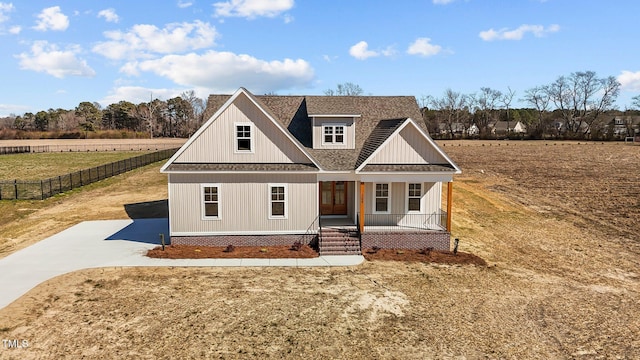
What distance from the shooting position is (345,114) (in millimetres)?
20672

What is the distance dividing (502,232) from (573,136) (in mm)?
91056

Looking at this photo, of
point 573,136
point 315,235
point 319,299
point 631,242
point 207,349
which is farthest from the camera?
point 573,136

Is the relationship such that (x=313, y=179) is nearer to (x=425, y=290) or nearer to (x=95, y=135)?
(x=425, y=290)

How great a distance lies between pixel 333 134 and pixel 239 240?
24.9ft

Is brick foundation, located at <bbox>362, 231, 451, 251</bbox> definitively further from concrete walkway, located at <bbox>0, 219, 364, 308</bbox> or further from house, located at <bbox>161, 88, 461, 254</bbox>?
concrete walkway, located at <bbox>0, 219, 364, 308</bbox>

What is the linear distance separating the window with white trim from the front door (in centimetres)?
200

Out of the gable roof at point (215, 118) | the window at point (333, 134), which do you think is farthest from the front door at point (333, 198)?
the gable roof at point (215, 118)

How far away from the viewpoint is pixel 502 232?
76.1ft

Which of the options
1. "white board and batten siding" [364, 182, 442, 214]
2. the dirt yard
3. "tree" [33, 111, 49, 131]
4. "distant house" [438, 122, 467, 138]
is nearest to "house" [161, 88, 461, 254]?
"white board and batten siding" [364, 182, 442, 214]

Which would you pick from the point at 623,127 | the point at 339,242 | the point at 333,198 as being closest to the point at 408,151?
the point at 333,198

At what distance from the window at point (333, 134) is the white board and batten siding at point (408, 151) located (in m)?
3.09

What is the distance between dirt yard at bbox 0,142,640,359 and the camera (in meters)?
10.2

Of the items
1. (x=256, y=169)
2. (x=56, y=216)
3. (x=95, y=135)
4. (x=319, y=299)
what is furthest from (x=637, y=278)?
(x=95, y=135)

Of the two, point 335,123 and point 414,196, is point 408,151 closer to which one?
point 414,196
